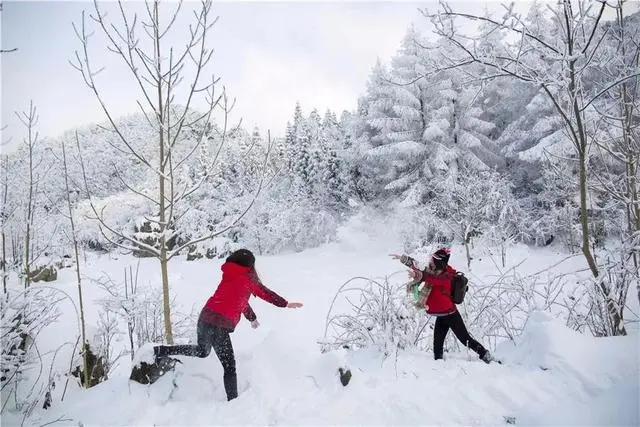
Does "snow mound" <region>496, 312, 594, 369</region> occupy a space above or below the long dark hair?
below

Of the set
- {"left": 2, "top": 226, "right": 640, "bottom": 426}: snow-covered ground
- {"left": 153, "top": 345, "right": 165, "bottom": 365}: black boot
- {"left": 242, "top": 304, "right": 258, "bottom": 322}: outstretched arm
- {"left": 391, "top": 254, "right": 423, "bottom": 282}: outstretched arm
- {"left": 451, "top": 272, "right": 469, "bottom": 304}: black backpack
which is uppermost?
{"left": 391, "top": 254, "right": 423, "bottom": 282}: outstretched arm

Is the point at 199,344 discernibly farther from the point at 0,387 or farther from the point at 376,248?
the point at 376,248

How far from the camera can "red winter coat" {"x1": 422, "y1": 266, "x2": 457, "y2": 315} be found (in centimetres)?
382

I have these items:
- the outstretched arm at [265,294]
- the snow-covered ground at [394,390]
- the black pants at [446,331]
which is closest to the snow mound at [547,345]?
the snow-covered ground at [394,390]

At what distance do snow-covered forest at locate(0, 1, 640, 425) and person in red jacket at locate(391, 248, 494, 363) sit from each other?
0.47m

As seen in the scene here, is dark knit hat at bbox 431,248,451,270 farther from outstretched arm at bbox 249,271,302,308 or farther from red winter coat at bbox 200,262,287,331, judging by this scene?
red winter coat at bbox 200,262,287,331

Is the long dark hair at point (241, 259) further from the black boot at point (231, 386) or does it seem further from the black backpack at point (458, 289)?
the black backpack at point (458, 289)

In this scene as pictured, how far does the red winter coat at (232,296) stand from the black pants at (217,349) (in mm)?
75

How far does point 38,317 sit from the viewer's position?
381 cm

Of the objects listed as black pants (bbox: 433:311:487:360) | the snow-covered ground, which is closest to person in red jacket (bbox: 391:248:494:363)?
black pants (bbox: 433:311:487:360)

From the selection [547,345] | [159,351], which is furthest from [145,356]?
[547,345]

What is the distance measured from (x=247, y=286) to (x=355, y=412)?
142cm

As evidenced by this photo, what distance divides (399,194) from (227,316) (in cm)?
1835

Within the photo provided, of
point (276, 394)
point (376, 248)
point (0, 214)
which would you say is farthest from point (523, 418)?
point (376, 248)
